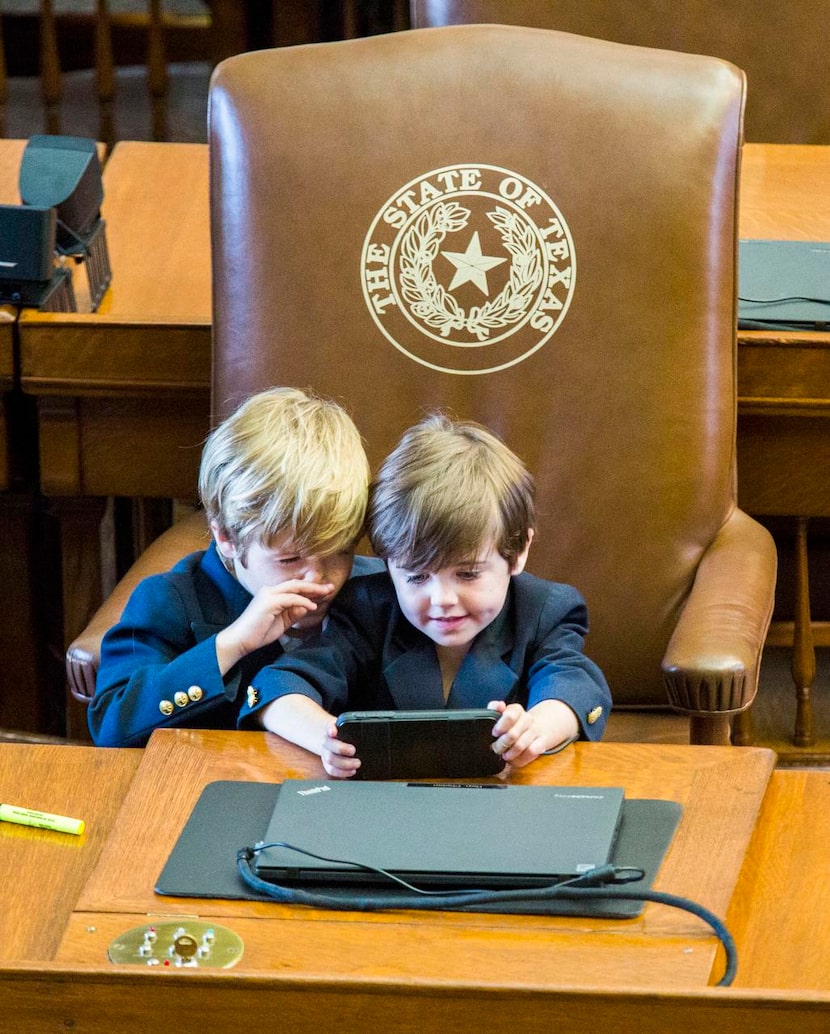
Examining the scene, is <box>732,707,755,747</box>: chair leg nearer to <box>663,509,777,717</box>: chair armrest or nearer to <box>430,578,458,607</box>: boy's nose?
<box>663,509,777,717</box>: chair armrest

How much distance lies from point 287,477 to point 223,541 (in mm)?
109

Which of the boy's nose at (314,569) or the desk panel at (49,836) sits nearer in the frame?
the desk panel at (49,836)

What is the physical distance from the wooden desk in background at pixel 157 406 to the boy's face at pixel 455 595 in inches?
29.1

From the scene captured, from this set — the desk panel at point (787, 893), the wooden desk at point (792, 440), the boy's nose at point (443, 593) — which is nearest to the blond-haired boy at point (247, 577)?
the boy's nose at point (443, 593)

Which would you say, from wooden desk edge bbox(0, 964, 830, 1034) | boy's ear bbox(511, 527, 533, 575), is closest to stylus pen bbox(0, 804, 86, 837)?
wooden desk edge bbox(0, 964, 830, 1034)

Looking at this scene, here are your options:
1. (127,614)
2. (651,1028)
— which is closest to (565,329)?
(127,614)

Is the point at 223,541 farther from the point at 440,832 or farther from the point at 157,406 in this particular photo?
the point at 157,406

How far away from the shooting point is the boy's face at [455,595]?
1.53 meters

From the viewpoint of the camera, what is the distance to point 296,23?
4.12 meters

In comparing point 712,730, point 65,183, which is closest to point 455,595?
point 712,730

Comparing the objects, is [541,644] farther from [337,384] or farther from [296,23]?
[296,23]

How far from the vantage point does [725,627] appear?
1702 mm

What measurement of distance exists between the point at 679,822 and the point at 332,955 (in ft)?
1.06

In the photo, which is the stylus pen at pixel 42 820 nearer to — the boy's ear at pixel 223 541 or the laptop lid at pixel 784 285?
the boy's ear at pixel 223 541
